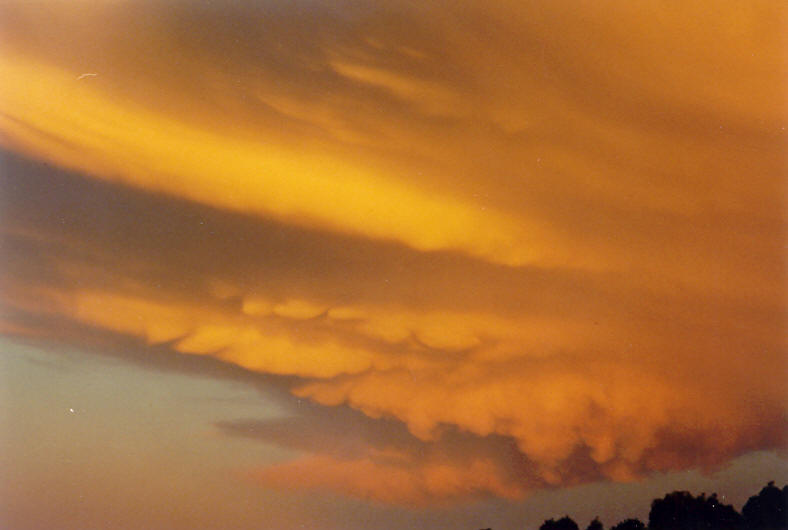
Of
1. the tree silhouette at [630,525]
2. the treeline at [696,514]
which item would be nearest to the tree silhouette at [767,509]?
the treeline at [696,514]

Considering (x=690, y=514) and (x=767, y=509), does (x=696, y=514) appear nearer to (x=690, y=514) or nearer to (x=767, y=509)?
(x=690, y=514)

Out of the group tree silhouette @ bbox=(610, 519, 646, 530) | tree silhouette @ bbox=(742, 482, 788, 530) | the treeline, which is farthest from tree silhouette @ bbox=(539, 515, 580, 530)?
tree silhouette @ bbox=(742, 482, 788, 530)

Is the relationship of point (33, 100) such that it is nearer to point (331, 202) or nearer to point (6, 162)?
point (6, 162)

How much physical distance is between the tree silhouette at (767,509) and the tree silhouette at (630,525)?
1.40ft

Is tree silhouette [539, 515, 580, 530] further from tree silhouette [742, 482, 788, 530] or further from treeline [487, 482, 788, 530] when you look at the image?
tree silhouette [742, 482, 788, 530]

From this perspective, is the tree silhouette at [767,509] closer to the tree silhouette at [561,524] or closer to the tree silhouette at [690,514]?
the tree silhouette at [690,514]

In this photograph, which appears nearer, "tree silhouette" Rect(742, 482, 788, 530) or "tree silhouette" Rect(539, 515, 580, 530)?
"tree silhouette" Rect(742, 482, 788, 530)

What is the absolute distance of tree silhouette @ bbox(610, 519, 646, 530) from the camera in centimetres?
Answer: 371

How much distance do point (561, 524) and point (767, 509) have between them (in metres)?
0.85

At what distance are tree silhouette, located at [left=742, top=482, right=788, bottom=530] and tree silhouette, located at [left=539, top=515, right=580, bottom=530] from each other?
72cm

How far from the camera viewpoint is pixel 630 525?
372cm

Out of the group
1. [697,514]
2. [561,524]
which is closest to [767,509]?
[697,514]

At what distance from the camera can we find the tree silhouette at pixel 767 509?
355 cm

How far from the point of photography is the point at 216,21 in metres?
3.65
